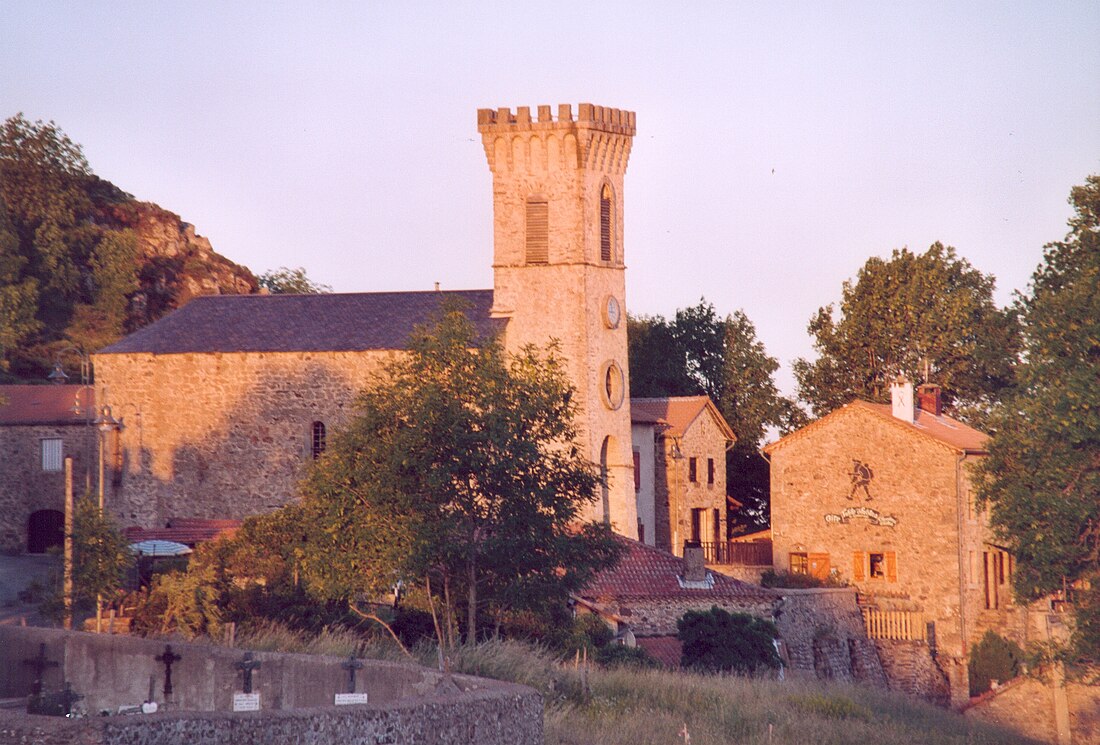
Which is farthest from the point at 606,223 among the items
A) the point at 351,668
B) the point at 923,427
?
the point at 351,668

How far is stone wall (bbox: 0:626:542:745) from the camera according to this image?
9008 millimetres

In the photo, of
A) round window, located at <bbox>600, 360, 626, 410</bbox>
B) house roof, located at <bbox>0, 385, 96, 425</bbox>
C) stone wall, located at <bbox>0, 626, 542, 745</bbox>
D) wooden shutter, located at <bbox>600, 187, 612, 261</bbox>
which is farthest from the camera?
house roof, located at <bbox>0, 385, 96, 425</bbox>

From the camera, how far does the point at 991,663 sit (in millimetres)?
46750

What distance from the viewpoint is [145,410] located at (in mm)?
48062

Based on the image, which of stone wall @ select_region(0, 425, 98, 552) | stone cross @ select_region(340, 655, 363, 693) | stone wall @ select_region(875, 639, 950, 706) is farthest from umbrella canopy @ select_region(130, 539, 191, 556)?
stone cross @ select_region(340, 655, 363, 693)

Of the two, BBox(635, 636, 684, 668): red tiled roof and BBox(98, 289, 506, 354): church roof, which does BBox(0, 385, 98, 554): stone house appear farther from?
BBox(635, 636, 684, 668): red tiled roof

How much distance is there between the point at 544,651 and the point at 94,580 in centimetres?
878

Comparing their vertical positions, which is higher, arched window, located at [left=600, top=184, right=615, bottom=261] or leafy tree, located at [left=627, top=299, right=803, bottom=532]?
arched window, located at [left=600, top=184, right=615, bottom=261]

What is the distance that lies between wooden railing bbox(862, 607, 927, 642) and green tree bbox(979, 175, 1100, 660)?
44.3ft

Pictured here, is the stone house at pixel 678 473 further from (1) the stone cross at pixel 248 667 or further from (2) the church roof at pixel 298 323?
(1) the stone cross at pixel 248 667

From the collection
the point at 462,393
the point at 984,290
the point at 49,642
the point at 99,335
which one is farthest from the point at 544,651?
the point at 99,335

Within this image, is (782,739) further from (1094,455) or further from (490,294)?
(490,294)

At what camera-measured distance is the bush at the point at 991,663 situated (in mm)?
46594

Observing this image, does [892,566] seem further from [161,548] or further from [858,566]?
[161,548]
